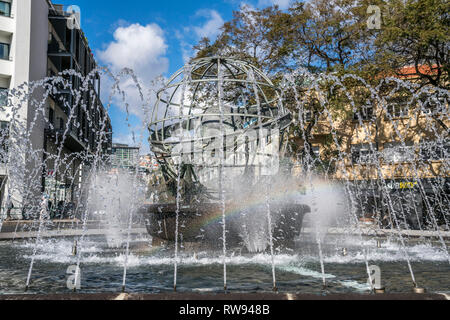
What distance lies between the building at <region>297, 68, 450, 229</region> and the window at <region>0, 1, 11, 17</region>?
20613 millimetres

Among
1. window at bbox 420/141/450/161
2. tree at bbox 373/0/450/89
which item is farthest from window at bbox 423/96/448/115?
window at bbox 420/141/450/161

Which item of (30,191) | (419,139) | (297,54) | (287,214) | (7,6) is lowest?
(287,214)

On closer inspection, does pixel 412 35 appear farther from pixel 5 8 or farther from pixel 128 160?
pixel 5 8

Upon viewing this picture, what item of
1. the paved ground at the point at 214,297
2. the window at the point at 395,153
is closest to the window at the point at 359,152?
the window at the point at 395,153

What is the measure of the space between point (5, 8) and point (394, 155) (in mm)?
27751

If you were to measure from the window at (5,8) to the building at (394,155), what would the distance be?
20.6 m

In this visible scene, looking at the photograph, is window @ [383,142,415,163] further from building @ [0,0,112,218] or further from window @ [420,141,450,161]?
building @ [0,0,112,218]

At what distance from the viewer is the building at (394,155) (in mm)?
21812

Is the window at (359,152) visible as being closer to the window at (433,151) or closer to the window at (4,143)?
the window at (433,151)

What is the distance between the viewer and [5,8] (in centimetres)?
2759
